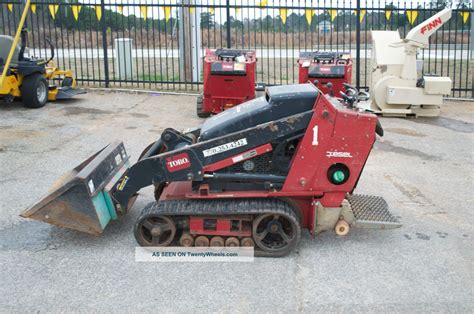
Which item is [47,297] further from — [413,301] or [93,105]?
[93,105]

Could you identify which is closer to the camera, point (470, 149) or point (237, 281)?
point (237, 281)

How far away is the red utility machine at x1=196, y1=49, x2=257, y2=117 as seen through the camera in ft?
35.1

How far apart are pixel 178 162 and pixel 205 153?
9.3 inches

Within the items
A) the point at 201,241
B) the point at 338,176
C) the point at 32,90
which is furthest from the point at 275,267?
the point at 32,90

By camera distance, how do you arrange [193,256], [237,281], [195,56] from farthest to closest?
[195,56] < [193,256] < [237,281]

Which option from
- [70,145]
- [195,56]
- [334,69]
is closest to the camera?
[70,145]

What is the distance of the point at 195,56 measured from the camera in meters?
14.4

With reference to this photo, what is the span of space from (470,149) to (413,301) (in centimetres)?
532

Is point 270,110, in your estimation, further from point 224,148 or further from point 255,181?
point 255,181

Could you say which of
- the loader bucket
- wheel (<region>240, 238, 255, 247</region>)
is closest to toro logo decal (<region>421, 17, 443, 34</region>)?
wheel (<region>240, 238, 255, 247</region>)

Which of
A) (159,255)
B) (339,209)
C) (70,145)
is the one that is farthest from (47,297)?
(70,145)

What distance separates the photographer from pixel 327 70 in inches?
437

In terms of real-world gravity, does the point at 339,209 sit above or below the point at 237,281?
above

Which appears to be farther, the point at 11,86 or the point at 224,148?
the point at 11,86
